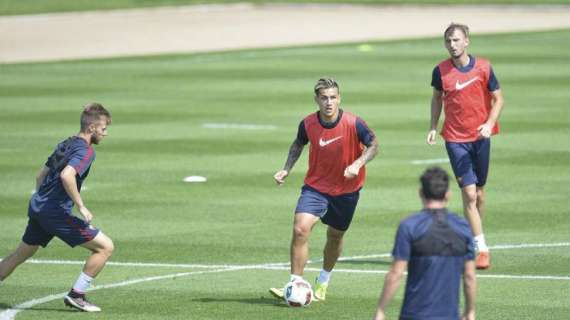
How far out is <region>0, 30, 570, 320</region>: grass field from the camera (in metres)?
14.8

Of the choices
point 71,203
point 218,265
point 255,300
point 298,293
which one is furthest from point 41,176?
point 218,265

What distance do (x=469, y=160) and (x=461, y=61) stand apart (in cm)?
115

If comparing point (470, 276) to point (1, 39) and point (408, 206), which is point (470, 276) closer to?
point (408, 206)

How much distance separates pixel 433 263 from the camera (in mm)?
9734

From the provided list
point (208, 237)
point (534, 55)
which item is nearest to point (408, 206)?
point (208, 237)

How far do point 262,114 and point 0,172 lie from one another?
730 centimetres

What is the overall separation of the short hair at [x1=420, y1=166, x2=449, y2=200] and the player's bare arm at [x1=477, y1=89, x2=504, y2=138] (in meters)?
6.32

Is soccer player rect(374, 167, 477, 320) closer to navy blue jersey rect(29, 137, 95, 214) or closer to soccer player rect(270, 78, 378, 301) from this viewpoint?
soccer player rect(270, 78, 378, 301)

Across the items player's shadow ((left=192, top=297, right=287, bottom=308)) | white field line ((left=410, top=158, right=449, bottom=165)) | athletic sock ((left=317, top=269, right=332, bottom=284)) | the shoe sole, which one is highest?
white field line ((left=410, top=158, right=449, bottom=165))

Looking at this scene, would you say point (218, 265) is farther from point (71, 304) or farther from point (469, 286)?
point (469, 286)

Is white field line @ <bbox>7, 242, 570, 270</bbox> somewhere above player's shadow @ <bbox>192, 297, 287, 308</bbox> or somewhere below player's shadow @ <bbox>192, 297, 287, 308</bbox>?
above

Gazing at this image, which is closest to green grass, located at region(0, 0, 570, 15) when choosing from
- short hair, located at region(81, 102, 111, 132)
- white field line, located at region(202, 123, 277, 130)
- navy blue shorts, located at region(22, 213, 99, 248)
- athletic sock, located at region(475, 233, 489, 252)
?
white field line, located at region(202, 123, 277, 130)

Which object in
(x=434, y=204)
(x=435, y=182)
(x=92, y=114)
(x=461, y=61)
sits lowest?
(x=434, y=204)

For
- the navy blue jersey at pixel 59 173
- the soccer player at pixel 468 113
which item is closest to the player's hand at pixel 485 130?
the soccer player at pixel 468 113
